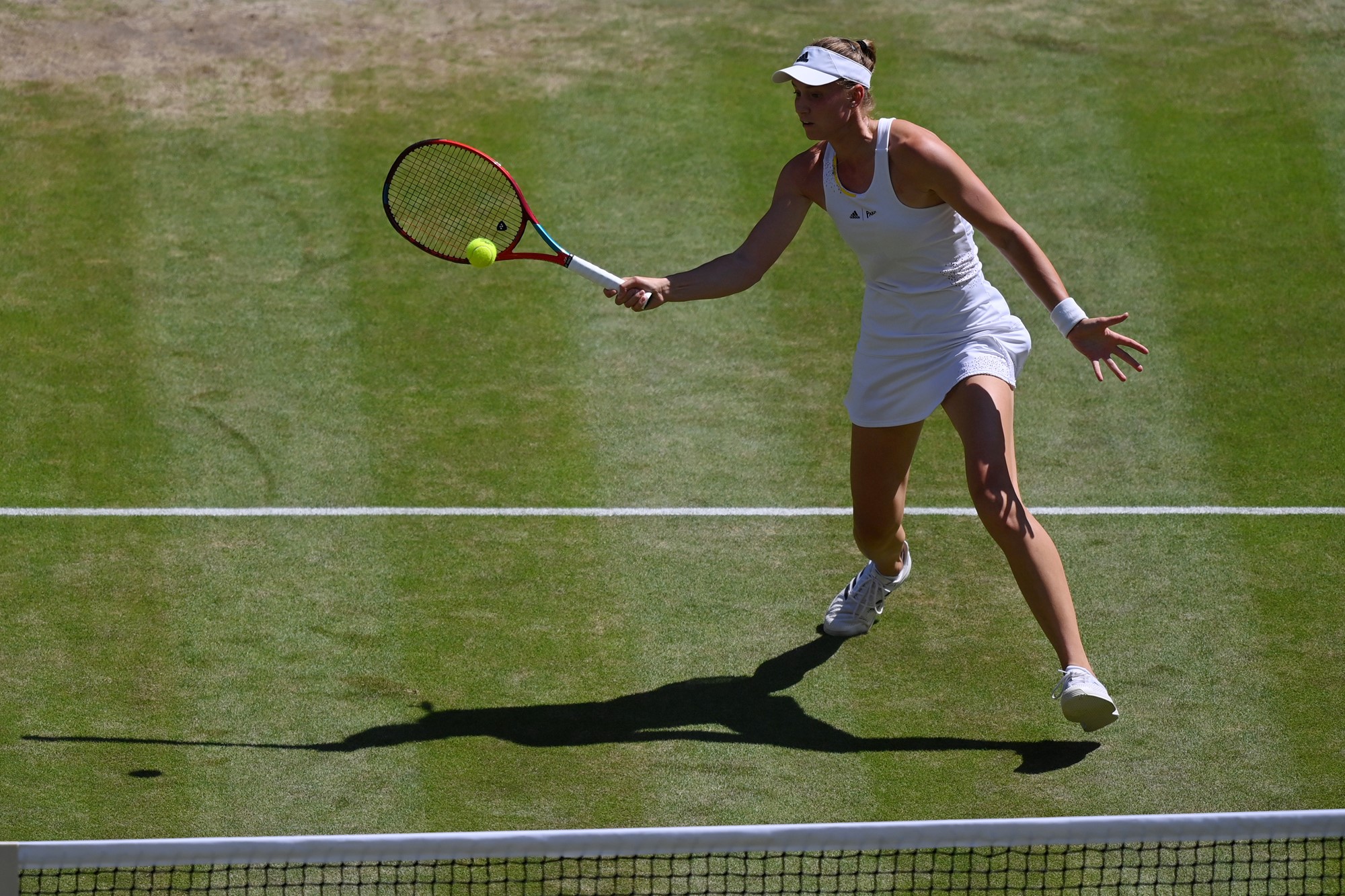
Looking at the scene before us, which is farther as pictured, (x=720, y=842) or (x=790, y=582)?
(x=790, y=582)

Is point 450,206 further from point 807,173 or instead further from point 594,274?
point 807,173

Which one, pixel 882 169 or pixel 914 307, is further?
pixel 914 307

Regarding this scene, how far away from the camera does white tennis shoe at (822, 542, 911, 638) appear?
6637mm

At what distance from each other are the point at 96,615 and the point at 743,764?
2.72 metres

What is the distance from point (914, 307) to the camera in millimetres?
6086

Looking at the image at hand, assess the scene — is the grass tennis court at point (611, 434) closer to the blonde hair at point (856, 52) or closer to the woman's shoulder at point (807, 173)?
the woman's shoulder at point (807, 173)

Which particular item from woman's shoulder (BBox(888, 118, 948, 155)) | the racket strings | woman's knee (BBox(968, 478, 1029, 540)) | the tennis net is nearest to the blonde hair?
woman's shoulder (BBox(888, 118, 948, 155))

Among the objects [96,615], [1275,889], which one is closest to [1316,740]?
[1275,889]

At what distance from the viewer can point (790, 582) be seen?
23.2 feet

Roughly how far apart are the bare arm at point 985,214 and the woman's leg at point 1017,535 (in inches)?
16.4

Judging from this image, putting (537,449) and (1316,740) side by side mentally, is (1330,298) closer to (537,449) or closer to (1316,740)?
(1316,740)

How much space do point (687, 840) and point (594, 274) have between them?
2602mm

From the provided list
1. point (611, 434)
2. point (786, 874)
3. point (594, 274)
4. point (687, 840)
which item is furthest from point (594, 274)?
point (687, 840)

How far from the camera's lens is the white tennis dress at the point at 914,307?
591cm
